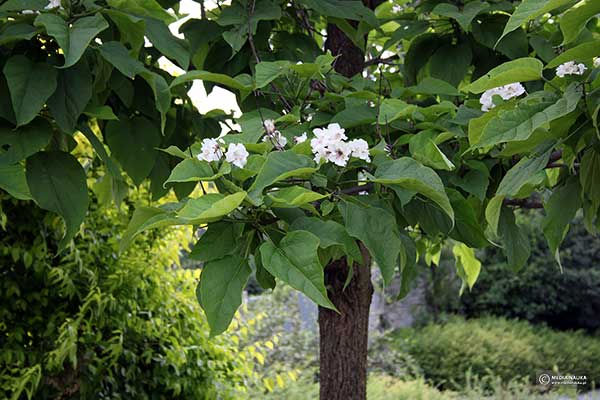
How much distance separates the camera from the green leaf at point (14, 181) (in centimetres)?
113

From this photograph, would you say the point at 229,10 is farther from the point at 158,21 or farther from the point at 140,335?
the point at 140,335

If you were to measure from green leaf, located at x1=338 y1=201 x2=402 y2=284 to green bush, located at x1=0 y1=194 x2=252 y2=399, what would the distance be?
6.52 ft

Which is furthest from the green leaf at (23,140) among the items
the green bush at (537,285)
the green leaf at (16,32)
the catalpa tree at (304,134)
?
the green bush at (537,285)

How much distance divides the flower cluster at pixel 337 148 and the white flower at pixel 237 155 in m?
0.10

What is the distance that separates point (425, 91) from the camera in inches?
55.5

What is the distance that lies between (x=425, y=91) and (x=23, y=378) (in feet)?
6.49

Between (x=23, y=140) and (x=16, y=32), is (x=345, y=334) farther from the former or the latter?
(x=16, y=32)

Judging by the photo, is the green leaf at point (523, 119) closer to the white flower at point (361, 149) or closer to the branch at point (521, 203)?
the white flower at point (361, 149)

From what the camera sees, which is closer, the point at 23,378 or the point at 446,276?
the point at 23,378

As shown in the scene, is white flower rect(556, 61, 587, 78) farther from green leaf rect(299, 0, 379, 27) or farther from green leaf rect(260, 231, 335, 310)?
green leaf rect(299, 0, 379, 27)

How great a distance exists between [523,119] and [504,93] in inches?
9.6

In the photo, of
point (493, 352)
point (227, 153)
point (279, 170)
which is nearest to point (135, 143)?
point (227, 153)

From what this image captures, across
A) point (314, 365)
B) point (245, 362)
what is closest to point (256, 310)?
point (314, 365)

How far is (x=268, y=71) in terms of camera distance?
1252 mm
